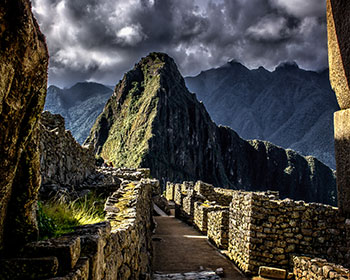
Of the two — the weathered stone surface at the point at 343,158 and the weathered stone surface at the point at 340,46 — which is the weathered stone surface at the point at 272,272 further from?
the weathered stone surface at the point at 340,46

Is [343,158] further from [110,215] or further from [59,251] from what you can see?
[59,251]

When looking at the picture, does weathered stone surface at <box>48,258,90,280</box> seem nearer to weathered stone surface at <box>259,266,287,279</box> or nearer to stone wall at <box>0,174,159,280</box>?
stone wall at <box>0,174,159,280</box>

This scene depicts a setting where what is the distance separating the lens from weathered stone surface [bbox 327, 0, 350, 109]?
6098 mm

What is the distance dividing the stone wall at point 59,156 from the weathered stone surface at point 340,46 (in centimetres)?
756

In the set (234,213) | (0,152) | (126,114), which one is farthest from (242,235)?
(126,114)

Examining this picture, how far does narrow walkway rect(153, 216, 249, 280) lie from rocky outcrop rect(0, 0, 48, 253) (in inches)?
245

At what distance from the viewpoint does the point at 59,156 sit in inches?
370

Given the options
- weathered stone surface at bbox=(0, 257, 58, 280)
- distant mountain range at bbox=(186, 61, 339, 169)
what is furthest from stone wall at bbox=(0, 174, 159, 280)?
distant mountain range at bbox=(186, 61, 339, 169)

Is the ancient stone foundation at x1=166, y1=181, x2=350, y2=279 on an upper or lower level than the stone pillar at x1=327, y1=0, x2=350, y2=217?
lower

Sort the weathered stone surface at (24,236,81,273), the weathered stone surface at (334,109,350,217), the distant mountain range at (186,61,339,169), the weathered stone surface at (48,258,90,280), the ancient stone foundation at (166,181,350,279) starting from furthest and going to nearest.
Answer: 1. the distant mountain range at (186,61,339,169)
2. the ancient stone foundation at (166,181,350,279)
3. the weathered stone surface at (334,109,350,217)
4. the weathered stone surface at (24,236,81,273)
5. the weathered stone surface at (48,258,90,280)

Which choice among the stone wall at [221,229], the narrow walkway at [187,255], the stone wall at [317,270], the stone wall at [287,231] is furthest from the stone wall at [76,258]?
the stone wall at [221,229]

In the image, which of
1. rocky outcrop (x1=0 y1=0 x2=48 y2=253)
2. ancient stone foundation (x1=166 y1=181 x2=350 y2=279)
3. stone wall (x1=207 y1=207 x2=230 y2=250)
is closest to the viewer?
rocky outcrop (x1=0 y1=0 x2=48 y2=253)

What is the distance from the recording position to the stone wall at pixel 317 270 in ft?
16.0

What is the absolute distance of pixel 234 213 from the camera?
28.6ft
